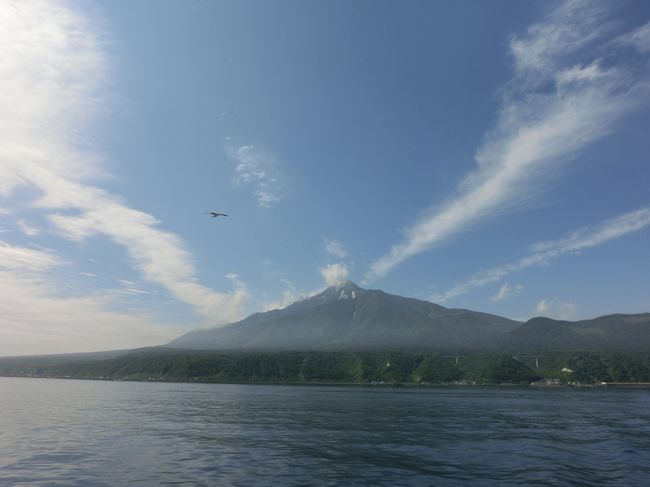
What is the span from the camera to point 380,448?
4597 centimetres

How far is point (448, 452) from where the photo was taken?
44281 mm

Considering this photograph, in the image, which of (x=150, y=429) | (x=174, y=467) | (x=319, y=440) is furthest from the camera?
(x=150, y=429)

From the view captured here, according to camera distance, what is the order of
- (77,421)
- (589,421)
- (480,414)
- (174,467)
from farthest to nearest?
1. (480,414)
2. (589,421)
3. (77,421)
4. (174,467)

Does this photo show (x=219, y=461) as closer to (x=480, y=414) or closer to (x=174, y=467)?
(x=174, y=467)

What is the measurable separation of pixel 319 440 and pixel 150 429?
24376mm

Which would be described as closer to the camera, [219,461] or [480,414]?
[219,461]

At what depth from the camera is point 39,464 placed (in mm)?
37219

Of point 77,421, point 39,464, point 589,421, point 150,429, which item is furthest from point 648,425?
point 77,421

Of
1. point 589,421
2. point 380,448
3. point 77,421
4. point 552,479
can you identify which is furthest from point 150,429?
point 589,421

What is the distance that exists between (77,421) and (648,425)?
8969 cm

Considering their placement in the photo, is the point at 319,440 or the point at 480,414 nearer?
the point at 319,440

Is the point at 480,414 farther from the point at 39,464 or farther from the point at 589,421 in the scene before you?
the point at 39,464

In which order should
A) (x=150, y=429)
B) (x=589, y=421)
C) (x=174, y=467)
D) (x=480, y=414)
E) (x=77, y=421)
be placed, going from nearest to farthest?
(x=174, y=467) < (x=150, y=429) < (x=77, y=421) < (x=589, y=421) < (x=480, y=414)

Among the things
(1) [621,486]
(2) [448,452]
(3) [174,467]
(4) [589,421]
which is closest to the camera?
(1) [621,486]
